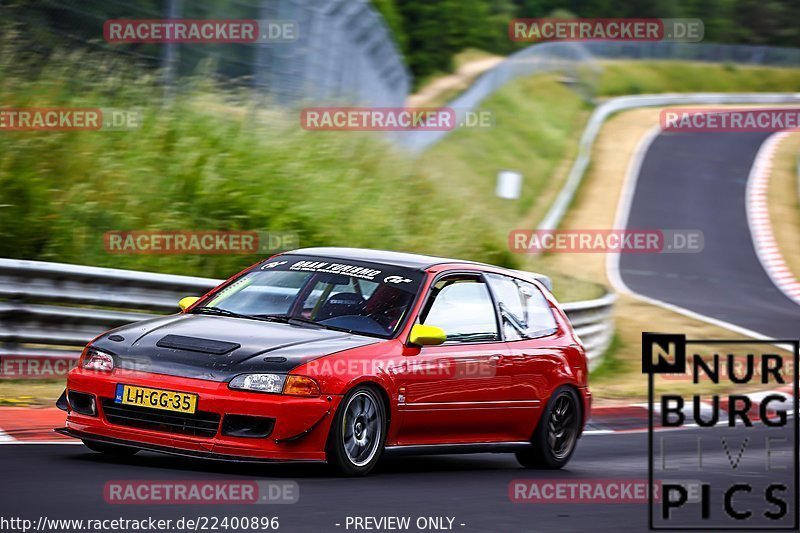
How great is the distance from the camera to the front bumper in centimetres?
743

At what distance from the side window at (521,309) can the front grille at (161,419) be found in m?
2.57

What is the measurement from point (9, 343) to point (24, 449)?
11.7 feet

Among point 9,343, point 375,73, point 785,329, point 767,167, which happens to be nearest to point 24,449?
point 9,343

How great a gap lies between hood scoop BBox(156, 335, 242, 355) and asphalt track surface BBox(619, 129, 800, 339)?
1605 cm

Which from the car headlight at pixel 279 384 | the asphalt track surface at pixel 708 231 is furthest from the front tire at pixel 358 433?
the asphalt track surface at pixel 708 231

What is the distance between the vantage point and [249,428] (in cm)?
748

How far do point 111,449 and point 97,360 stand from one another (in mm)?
613

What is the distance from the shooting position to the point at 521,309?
9680 mm

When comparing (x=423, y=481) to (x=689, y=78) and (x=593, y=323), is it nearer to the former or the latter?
(x=593, y=323)

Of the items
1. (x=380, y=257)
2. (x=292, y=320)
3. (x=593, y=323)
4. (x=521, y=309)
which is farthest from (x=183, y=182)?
(x=292, y=320)

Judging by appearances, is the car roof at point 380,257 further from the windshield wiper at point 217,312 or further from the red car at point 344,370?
the windshield wiper at point 217,312

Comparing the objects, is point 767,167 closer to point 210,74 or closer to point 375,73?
point 375,73

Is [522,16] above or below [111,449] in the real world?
above

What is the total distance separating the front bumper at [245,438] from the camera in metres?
7.43
